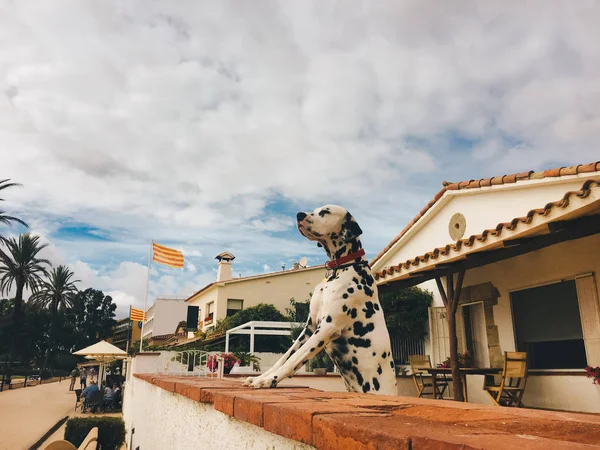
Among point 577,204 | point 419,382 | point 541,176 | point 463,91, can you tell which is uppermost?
point 463,91

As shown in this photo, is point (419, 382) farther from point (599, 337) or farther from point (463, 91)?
point (463, 91)

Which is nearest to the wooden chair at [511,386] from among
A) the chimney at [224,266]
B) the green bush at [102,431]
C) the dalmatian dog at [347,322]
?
the dalmatian dog at [347,322]

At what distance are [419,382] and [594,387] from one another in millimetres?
3347

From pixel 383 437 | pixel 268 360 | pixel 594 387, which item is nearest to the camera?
pixel 383 437

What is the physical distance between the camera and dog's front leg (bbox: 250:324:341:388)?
2.78 meters

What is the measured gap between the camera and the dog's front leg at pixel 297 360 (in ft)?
9.13

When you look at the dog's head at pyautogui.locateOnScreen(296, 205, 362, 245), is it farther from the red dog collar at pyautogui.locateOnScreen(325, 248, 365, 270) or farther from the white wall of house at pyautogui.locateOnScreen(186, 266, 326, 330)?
the white wall of house at pyautogui.locateOnScreen(186, 266, 326, 330)

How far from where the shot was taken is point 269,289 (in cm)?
2877

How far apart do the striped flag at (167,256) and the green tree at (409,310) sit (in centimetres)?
1252

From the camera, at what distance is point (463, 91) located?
28.9ft

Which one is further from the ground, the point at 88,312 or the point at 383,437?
the point at 88,312

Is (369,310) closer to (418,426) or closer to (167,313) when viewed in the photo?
(418,426)

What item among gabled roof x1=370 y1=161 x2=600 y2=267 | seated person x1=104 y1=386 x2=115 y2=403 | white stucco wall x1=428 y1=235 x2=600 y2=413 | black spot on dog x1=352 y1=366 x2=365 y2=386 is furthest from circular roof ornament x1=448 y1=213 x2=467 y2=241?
seated person x1=104 y1=386 x2=115 y2=403

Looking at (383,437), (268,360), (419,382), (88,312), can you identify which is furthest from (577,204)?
(88,312)
